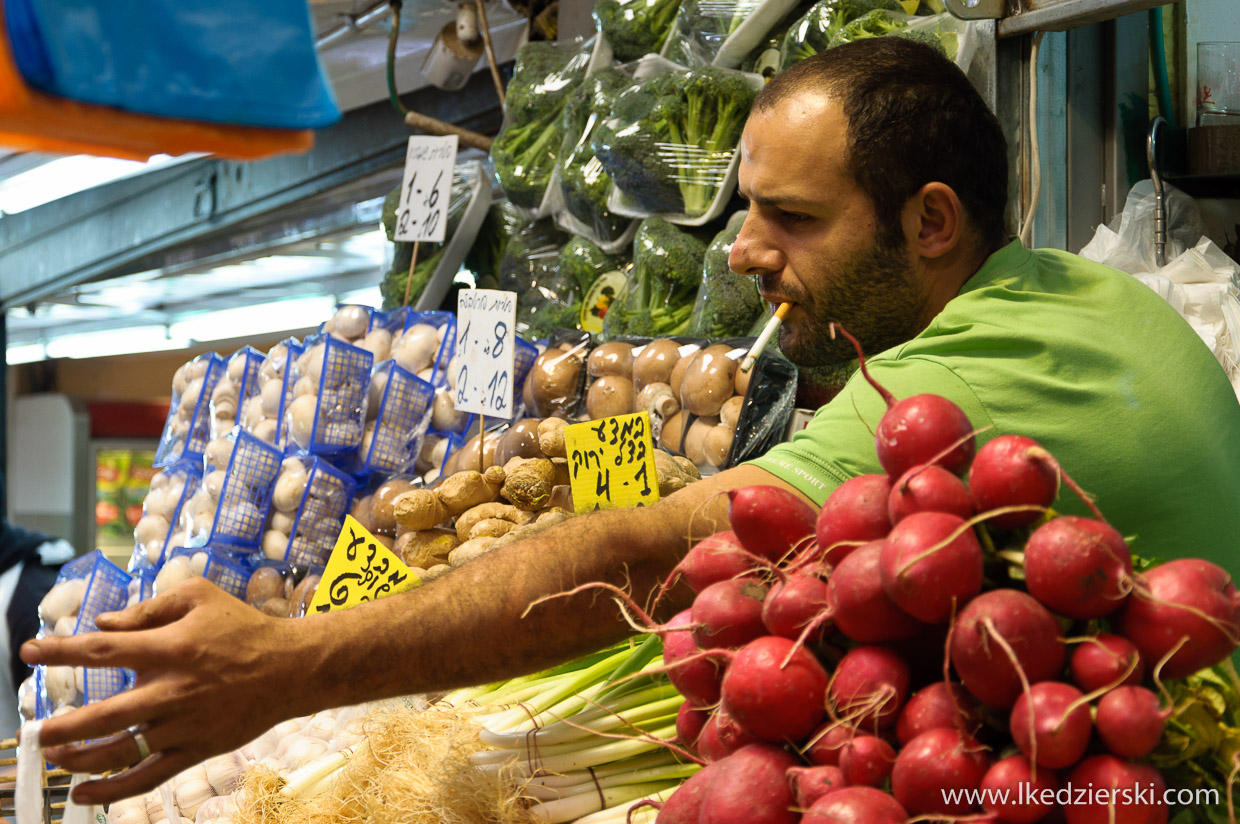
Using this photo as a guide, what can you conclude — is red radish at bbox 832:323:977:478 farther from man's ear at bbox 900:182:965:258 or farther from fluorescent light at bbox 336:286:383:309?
fluorescent light at bbox 336:286:383:309

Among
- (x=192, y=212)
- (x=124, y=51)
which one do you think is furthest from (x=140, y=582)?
(x=192, y=212)

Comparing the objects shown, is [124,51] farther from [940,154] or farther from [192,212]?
[192,212]

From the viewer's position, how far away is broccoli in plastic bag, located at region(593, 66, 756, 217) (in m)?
2.76

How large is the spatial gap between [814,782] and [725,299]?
1780 mm

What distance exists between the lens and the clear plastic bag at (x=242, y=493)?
283cm

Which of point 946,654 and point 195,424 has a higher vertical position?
point 946,654

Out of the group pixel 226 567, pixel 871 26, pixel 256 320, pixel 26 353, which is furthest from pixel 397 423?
pixel 26 353

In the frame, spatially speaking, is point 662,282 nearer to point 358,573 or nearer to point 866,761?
point 358,573

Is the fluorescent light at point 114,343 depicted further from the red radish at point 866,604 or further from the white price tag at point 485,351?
the red radish at point 866,604

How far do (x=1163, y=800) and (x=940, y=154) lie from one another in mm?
1059

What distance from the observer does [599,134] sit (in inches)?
117

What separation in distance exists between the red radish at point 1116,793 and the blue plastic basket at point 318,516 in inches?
91.3

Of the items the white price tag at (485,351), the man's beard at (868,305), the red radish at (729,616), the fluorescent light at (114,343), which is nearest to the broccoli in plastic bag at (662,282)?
the white price tag at (485,351)

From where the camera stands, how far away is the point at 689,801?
946 millimetres
